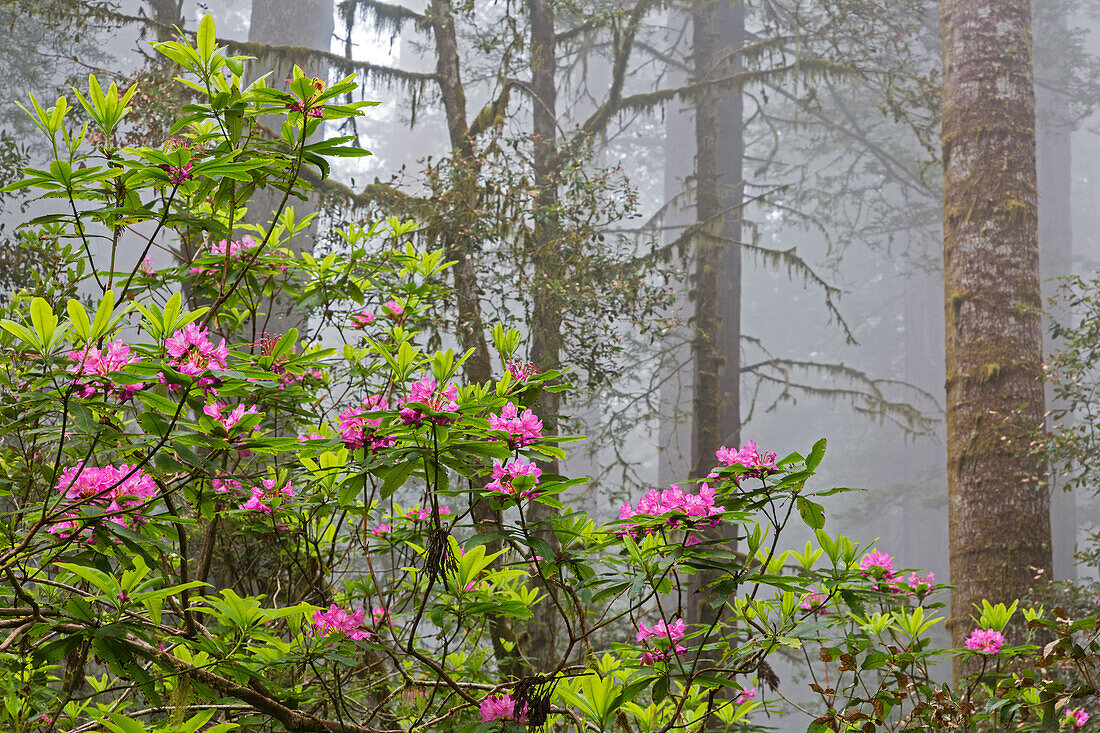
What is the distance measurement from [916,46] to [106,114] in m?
21.7

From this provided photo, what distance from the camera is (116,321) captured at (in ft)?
4.52

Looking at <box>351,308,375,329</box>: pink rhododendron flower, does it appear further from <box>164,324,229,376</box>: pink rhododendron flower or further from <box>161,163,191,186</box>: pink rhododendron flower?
<box>164,324,229,376</box>: pink rhododendron flower

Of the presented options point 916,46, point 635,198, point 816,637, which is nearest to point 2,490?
point 816,637

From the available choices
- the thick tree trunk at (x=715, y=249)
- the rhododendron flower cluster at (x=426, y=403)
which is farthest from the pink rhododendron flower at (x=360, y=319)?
the thick tree trunk at (x=715, y=249)

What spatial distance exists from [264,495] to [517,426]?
912mm

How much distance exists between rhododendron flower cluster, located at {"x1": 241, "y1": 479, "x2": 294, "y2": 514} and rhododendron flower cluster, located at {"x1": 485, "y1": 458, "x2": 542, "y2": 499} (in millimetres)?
763

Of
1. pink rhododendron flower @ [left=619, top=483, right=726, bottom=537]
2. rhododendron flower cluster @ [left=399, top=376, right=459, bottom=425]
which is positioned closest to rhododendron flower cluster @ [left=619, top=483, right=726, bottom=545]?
pink rhododendron flower @ [left=619, top=483, right=726, bottom=537]

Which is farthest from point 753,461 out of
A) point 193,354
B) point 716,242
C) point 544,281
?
point 716,242

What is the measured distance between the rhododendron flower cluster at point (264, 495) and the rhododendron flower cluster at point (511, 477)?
0.76 m

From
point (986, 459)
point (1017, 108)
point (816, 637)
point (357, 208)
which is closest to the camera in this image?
point (816, 637)

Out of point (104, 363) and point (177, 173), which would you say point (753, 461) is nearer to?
point (104, 363)

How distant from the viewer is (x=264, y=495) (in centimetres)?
209

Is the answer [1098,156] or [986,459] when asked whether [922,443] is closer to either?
[1098,156]

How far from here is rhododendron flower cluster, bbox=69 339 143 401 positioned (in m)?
1.41
